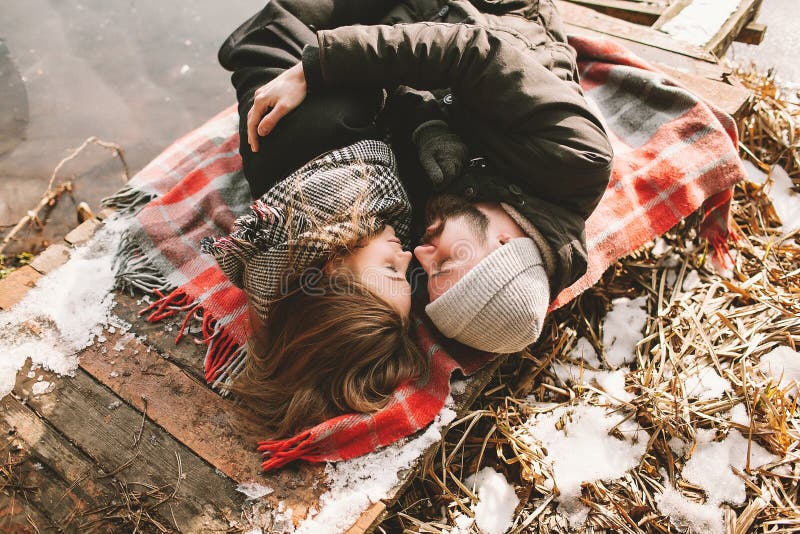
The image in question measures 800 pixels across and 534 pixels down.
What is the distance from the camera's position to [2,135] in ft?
8.93

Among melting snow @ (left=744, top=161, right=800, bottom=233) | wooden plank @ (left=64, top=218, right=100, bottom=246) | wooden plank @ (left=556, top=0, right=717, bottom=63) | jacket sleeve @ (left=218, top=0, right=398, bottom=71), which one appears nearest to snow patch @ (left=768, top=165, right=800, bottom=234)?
melting snow @ (left=744, top=161, right=800, bottom=233)

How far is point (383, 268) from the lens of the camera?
1.60 metres

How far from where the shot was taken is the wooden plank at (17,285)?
6.16ft

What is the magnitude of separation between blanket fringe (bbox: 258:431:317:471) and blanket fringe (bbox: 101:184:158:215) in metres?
1.19

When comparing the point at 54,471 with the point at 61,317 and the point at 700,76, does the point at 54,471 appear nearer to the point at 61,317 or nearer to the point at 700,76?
the point at 61,317

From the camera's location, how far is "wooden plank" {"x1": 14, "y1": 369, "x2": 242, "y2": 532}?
4.98 ft

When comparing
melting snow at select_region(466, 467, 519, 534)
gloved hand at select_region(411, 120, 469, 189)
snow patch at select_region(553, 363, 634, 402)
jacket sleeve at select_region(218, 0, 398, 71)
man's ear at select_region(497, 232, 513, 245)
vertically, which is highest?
jacket sleeve at select_region(218, 0, 398, 71)

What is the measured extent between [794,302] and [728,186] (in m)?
0.50

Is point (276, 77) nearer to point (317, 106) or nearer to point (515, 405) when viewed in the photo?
point (317, 106)

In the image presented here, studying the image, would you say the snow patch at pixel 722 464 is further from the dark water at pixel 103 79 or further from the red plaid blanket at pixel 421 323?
the dark water at pixel 103 79

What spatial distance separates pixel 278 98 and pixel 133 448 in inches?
45.2

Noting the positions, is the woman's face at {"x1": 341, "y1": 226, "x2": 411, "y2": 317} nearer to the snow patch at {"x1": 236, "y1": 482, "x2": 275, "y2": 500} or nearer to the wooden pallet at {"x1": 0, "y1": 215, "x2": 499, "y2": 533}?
the wooden pallet at {"x1": 0, "y1": 215, "x2": 499, "y2": 533}

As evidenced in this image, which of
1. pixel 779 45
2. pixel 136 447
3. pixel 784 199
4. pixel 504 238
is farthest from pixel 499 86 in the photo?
pixel 779 45

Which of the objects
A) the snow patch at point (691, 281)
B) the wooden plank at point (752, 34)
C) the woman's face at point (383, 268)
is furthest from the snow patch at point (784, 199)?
the woman's face at point (383, 268)
